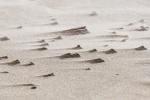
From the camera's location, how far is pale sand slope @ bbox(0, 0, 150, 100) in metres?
2.95

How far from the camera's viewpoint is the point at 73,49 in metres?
4.23

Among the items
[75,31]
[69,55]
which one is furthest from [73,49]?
[75,31]

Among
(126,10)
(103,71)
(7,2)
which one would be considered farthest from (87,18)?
(103,71)

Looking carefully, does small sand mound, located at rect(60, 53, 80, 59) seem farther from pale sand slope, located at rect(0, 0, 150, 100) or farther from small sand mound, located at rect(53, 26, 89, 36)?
small sand mound, located at rect(53, 26, 89, 36)

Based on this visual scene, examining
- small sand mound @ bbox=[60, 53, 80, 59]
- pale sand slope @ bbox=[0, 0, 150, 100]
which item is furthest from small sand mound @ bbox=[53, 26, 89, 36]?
small sand mound @ bbox=[60, 53, 80, 59]

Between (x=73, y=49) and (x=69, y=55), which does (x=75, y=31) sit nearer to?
(x=73, y=49)

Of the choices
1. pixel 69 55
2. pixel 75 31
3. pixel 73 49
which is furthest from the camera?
pixel 75 31

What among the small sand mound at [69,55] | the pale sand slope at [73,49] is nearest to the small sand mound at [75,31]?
the pale sand slope at [73,49]

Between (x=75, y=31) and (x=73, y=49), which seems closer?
(x=73, y=49)

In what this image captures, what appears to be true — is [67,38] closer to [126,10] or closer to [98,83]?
[98,83]

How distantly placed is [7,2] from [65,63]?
3.24 m

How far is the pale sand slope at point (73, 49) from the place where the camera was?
295 centimetres

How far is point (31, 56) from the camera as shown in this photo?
393 cm

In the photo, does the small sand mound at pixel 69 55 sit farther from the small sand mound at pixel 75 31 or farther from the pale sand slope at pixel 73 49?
the small sand mound at pixel 75 31
